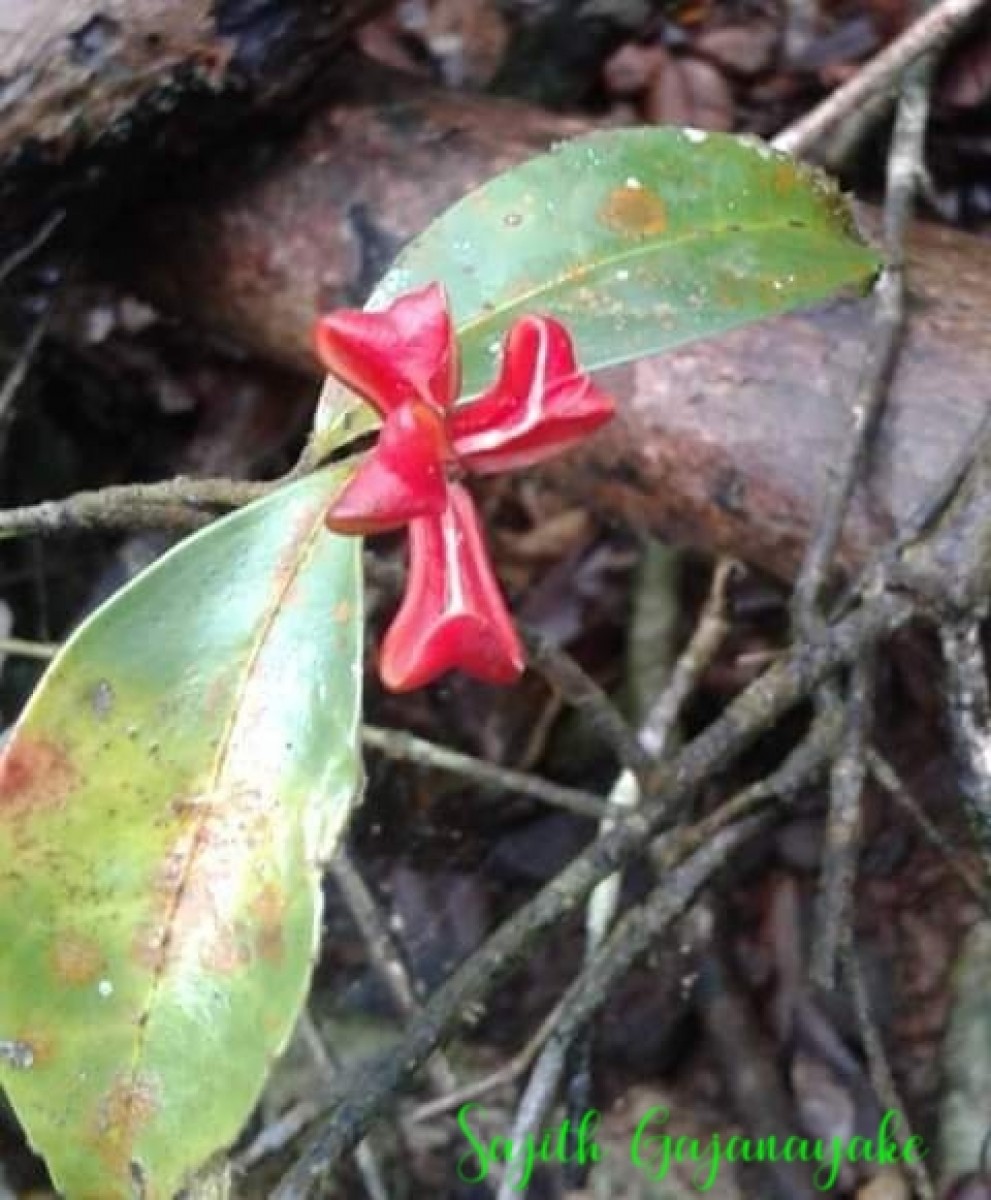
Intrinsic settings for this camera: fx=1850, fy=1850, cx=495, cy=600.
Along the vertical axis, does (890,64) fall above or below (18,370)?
below

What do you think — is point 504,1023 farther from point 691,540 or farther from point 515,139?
point 515,139

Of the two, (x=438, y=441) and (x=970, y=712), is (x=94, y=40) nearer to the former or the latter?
(x=438, y=441)

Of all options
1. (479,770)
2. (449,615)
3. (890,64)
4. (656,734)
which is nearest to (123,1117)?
(449,615)

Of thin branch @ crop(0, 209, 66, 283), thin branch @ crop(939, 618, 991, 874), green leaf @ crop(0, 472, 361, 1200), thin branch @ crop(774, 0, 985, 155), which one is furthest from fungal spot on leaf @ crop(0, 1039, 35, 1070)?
thin branch @ crop(774, 0, 985, 155)

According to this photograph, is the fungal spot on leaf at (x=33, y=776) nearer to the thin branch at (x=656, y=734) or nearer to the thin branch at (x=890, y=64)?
the thin branch at (x=656, y=734)

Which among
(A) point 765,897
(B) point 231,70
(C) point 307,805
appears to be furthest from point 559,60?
(C) point 307,805

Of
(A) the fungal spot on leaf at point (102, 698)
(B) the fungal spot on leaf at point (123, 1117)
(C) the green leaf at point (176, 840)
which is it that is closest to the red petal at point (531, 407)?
(C) the green leaf at point (176, 840)

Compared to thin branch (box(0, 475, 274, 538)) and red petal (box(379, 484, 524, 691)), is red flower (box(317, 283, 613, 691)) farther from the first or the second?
thin branch (box(0, 475, 274, 538))
